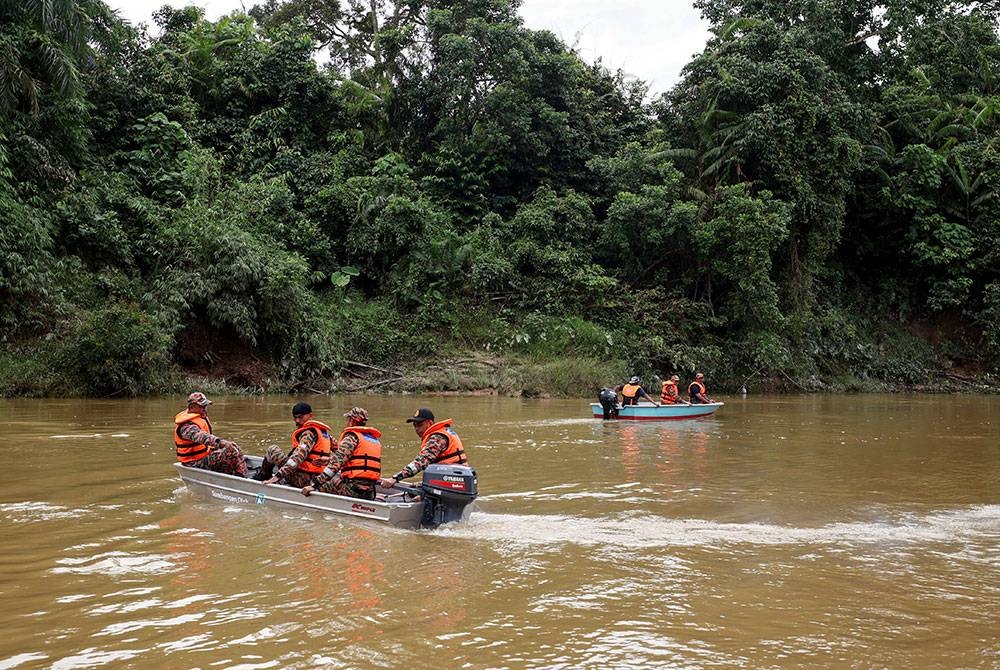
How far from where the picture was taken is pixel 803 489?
11102 millimetres

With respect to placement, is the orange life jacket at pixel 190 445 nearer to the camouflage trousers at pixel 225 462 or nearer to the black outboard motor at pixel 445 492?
the camouflage trousers at pixel 225 462

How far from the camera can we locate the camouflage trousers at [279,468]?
9242 millimetres

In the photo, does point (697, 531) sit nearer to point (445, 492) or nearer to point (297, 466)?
point (445, 492)

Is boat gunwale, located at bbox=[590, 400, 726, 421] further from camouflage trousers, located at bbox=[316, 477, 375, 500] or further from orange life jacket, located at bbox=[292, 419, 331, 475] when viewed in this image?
camouflage trousers, located at bbox=[316, 477, 375, 500]

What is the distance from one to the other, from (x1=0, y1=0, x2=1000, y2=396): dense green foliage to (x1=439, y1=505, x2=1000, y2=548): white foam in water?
17.2 meters

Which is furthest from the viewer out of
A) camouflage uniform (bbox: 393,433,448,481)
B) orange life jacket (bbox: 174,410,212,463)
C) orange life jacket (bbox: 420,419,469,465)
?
orange life jacket (bbox: 174,410,212,463)

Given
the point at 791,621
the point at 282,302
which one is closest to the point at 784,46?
the point at 282,302

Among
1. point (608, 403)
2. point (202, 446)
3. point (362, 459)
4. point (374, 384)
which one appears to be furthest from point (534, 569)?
point (374, 384)

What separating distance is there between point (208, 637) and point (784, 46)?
30.3m

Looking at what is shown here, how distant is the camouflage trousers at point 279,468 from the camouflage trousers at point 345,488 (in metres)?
0.42

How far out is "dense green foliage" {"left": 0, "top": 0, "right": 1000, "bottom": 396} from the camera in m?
25.9

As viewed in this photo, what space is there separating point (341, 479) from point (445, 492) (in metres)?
1.22

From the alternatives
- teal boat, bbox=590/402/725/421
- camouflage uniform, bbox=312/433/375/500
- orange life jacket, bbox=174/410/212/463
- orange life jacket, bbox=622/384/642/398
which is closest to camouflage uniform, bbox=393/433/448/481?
camouflage uniform, bbox=312/433/375/500

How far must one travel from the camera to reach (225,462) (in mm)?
9922
